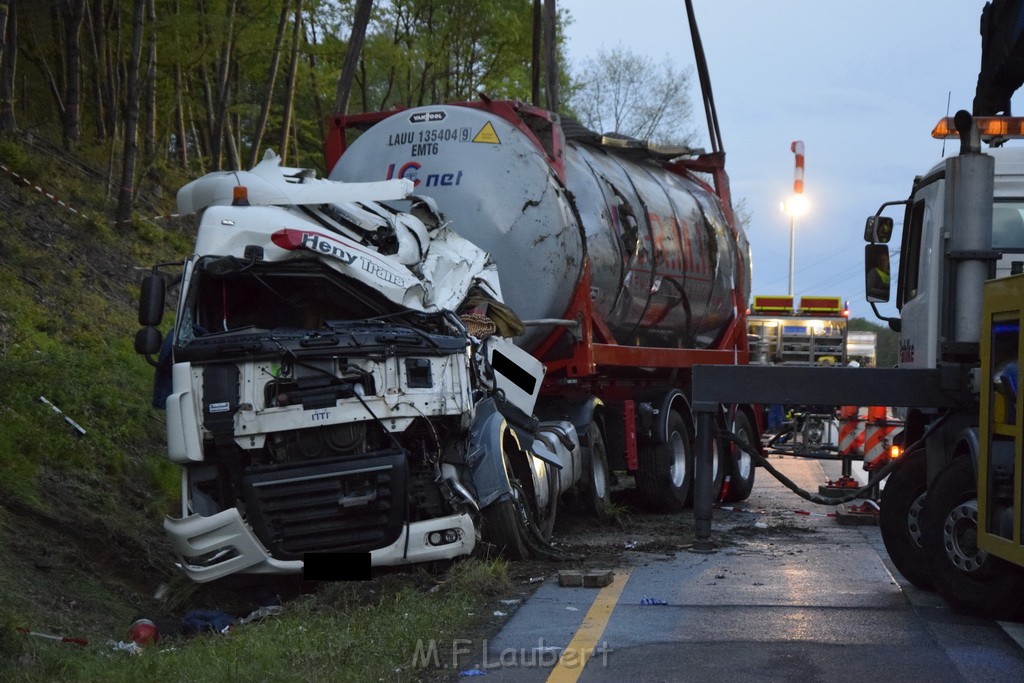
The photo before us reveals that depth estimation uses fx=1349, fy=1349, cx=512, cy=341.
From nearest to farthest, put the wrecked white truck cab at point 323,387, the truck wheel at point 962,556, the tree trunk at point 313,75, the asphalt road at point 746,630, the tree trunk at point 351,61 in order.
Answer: the asphalt road at point 746,630, the truck wheel at point 962,556, the wrecked white truck cab at point 323,387, the tree trunk at point 351,61, the tree trunk at point 313,75

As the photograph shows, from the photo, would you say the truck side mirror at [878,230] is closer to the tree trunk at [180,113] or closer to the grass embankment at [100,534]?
the grass embankment at [100,534]

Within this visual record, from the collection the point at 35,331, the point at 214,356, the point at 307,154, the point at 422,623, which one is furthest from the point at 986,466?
the point at 307,154

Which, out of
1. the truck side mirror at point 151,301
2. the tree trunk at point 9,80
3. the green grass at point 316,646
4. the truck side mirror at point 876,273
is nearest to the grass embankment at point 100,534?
the green grass at point 316,646

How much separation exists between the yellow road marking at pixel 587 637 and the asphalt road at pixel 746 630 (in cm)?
1

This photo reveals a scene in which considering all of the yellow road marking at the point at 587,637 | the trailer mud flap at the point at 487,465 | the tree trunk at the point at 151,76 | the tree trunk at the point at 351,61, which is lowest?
the yellow road marking at the point at 587,637

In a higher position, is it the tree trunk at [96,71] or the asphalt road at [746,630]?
the tree trunk at [96,71]

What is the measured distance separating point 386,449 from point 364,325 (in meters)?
0.84

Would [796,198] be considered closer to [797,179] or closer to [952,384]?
[797,179]

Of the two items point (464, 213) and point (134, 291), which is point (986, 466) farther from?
point (134, 291)

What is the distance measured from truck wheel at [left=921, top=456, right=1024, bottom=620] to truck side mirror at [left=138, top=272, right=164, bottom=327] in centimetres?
493

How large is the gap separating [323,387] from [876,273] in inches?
164

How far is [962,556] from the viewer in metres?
7.65

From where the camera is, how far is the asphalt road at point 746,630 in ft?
20.9

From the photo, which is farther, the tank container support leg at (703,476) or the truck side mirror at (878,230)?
→ the truck side mirror at (878,230)
